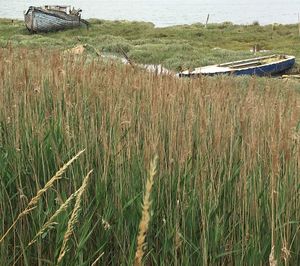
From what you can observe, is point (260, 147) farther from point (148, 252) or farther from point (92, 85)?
point (92, 85)

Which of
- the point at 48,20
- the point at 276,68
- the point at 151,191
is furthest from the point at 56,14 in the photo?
the point at 151,191

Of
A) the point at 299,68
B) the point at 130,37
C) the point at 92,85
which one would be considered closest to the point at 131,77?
the point at 92,85

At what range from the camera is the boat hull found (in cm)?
3609

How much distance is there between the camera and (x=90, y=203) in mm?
2652

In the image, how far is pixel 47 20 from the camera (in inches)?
1459

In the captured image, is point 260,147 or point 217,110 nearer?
point 260,147

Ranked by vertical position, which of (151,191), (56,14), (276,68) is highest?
(56,14)

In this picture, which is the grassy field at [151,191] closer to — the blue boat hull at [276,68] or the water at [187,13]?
the blue boat hull at [276,68]

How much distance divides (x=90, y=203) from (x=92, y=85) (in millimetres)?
2211

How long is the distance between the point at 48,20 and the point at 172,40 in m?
12.2

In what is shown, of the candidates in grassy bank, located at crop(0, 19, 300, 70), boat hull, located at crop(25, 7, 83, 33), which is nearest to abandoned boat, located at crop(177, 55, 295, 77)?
grassy bank, located at crop(0, 19, 300, 70)

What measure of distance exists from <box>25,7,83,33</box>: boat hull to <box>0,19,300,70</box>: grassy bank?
822mm

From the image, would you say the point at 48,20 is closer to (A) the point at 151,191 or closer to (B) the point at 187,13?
(A) the point at 151,191

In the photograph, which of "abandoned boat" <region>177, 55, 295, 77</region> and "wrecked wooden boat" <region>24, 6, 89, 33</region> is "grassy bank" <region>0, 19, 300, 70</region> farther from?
"abandoned boat" <region>177, 55, 295, 77</region>
